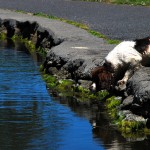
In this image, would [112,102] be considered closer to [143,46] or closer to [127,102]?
[127,102]

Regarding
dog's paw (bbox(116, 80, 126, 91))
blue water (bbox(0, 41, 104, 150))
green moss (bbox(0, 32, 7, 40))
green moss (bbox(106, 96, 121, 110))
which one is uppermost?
dog's paw (bbox(116, 80, 126, 91))

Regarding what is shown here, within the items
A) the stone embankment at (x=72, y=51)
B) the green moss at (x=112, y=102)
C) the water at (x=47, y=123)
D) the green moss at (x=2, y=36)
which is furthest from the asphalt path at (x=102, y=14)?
the green moss at (x=112, y=102)

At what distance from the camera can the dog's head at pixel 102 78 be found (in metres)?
13.5

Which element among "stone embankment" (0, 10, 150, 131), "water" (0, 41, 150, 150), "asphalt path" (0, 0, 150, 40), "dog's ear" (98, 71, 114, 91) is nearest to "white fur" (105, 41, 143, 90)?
"dog's ear" (98, 71, 114, 91)

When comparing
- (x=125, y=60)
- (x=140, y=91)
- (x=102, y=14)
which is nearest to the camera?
(x=140, y=91)

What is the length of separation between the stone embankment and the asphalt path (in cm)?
235

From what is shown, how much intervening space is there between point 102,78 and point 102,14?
21023 mm

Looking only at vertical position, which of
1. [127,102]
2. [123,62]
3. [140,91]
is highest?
[123,62]

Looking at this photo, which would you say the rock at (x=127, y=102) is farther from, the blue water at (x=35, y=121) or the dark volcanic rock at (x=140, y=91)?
the blue water at (x=35, y=121)

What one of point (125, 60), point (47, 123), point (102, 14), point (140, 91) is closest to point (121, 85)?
point (125, 60)

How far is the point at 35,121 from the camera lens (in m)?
12.1

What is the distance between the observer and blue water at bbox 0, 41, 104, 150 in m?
10.5

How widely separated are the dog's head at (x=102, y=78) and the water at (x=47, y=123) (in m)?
0.67

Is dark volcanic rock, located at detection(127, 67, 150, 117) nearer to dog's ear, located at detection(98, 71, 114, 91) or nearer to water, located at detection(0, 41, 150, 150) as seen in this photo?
water, located at detection(0, 41, 150, 150)
